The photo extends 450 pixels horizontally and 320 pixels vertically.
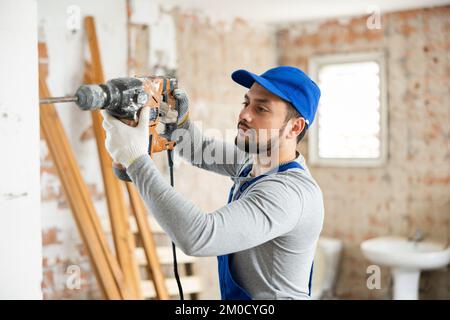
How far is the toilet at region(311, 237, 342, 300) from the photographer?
4062 millimetres

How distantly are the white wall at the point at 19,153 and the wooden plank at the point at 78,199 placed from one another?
4.82 feet

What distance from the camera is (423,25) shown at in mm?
3809

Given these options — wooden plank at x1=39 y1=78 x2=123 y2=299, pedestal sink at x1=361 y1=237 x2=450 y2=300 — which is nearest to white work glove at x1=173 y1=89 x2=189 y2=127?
wooden plank at x1=39 y1=78 x2=123 y2=299

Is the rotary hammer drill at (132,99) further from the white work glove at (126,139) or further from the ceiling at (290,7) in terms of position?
the ceiling at (290,7)

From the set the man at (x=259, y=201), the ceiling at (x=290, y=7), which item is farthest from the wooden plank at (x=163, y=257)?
the man at (x=259, y=201)

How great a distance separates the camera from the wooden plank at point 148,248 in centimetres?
290

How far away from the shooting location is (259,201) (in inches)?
47.6

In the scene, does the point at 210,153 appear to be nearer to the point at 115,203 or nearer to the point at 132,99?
the point at 132,99

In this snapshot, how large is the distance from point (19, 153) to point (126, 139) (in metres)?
0.23

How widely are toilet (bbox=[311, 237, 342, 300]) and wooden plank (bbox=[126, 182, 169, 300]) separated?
59.5 inches

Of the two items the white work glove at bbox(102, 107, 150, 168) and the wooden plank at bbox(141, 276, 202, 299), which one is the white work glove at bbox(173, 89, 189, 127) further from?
the wooden plank at bbox(141, 276, 202, 299)
